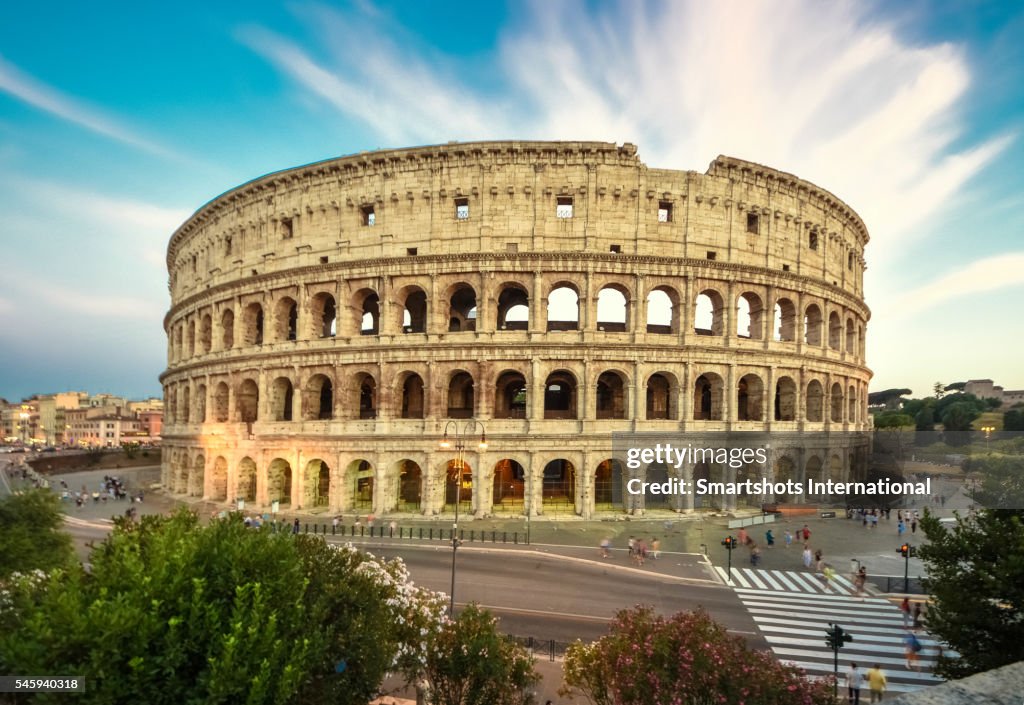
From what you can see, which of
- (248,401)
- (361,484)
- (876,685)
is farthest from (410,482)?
(876,685)

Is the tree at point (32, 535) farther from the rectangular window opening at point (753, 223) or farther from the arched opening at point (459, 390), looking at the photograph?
the rectangular window opening at point (753, 223)

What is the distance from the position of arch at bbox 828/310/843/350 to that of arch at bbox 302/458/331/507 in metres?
37.6

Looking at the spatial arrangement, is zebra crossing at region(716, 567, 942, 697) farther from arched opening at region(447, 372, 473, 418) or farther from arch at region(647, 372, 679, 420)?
arched opening at region(447, 372, 473, 418)

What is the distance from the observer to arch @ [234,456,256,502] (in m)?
34.0

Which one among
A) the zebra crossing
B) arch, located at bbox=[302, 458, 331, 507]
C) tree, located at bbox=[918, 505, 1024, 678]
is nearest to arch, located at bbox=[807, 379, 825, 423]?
the zebra crossing

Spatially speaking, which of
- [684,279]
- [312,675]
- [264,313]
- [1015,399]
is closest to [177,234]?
[264,313]

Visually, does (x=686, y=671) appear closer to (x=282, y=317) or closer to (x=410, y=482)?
(x=410, y=482)

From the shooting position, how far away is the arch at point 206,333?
39.0m

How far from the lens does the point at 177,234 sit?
43.3m

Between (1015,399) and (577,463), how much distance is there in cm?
14348

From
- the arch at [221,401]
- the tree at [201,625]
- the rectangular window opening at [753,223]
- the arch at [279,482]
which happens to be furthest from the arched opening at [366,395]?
the rectangular window opening at [753,223]

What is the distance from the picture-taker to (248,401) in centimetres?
3547

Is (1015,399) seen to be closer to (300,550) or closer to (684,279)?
(684,279)

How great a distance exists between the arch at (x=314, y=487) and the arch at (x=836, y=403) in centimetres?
3716
